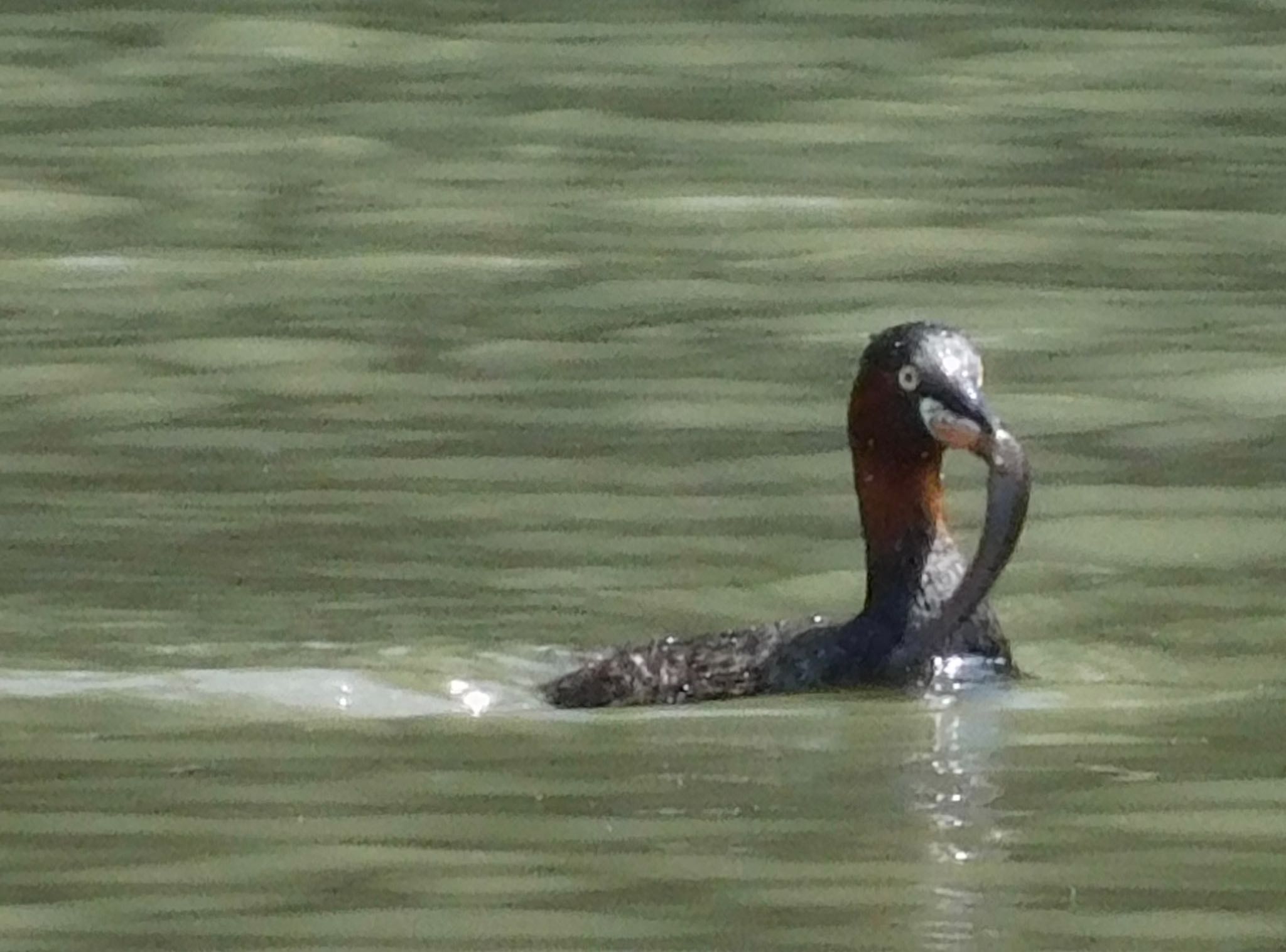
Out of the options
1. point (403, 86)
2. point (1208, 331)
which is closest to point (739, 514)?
point (1208, 331)

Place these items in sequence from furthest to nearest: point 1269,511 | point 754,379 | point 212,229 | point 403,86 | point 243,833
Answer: point 403,86 < point 212,229 < point 754,379 < point 1269,511 < point 243,833

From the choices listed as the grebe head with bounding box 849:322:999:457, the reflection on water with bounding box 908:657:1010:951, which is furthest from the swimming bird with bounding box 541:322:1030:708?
the reflection on water with bounding box 908:657:1010:951

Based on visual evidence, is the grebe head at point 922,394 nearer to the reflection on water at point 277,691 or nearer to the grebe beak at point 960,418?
the grebe beak at point 960,418

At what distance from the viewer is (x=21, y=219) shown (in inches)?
687

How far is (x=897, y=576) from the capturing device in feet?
36.2

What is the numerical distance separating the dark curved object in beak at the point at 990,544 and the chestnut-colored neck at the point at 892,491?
138 millimetres

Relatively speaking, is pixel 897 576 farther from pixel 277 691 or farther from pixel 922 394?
pixel 277 691

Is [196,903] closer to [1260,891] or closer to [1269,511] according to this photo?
[1260,891]

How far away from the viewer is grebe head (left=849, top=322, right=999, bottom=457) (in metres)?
10.8

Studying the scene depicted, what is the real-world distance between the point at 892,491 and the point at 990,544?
1.77 feet

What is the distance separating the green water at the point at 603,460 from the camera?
8.34 m

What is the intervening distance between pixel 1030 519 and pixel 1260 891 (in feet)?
15.0

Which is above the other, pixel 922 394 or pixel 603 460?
pixel 922 394

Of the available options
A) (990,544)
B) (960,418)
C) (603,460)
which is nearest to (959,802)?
(990,544)
